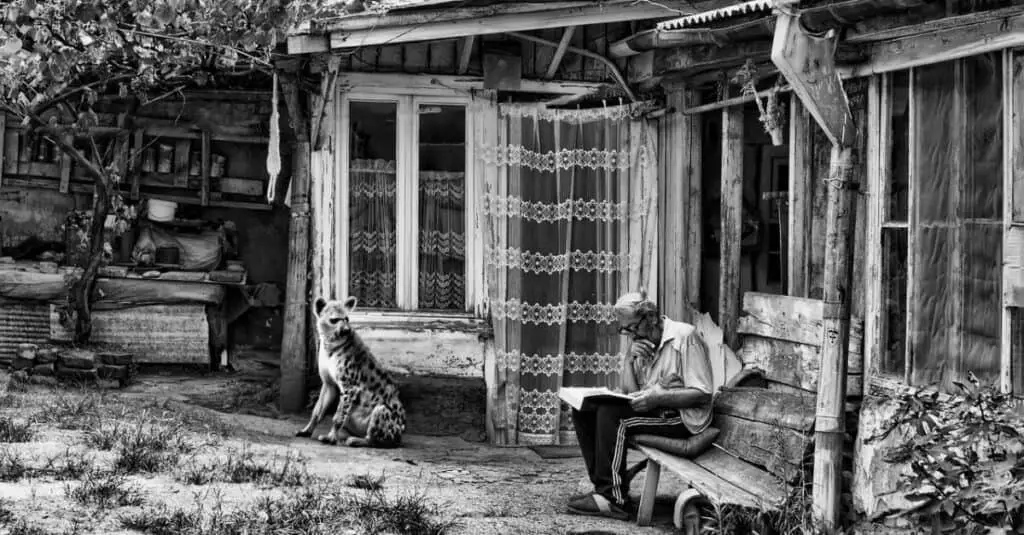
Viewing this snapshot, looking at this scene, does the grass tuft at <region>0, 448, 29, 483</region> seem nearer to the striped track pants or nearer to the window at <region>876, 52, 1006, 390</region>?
the striped track pants

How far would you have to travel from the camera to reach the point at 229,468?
26.8ft

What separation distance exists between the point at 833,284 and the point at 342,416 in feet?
16.6

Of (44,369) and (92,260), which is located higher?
(92,260)

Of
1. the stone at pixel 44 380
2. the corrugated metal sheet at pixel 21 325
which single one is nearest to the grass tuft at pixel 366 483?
the stone at pixel 44 380

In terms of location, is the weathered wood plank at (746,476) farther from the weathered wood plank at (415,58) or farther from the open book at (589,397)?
the weathered wood plank at (415,58)

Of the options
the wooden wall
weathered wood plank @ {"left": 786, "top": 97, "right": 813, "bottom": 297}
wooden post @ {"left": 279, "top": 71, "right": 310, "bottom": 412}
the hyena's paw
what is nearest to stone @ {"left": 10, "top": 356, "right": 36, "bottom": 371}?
wooden post @ {"left": 279, "top": 71, "right": 310, "bottom": 412}

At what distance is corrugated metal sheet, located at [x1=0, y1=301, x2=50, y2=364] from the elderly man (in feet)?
23.1

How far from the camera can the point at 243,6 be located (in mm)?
8844

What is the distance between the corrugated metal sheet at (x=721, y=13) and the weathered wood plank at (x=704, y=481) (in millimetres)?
2932

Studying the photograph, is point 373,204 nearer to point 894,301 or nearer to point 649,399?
point 649,399

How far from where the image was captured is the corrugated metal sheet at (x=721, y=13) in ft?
25.1

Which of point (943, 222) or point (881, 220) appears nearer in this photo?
point (943, 222)

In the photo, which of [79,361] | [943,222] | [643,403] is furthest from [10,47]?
[943,222]

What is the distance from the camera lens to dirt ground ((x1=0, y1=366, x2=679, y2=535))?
716 cm
